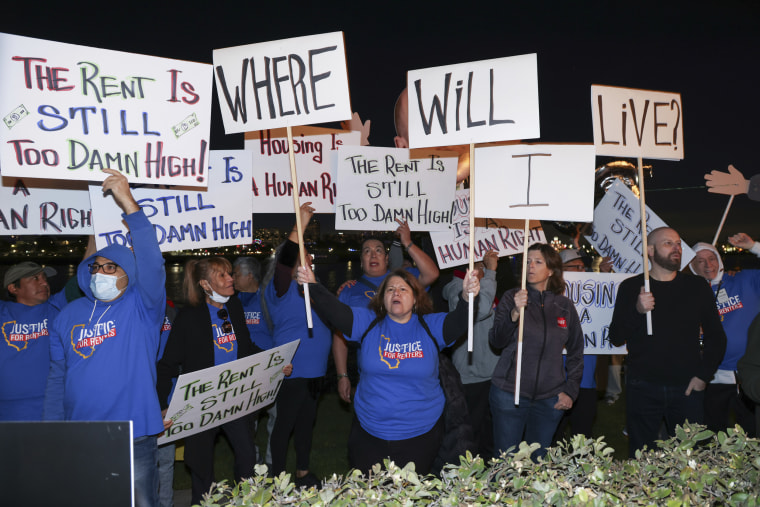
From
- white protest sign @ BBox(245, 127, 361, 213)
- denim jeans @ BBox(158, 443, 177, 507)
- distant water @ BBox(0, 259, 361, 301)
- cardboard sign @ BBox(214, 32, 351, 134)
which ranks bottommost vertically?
distant water @ BBox(0, 259, 361, 301)

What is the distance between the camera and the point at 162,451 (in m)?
4.18

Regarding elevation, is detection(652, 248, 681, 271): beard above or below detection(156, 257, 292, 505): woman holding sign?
above

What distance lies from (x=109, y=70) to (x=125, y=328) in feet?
5.34


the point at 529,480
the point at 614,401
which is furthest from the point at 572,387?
the point at 614,401

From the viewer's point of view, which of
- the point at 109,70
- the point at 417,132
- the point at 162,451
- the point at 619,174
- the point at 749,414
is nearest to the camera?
the point at 109,70

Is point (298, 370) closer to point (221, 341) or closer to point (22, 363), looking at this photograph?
point (221, 341)

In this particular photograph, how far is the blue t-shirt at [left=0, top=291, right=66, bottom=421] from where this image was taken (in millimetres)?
4152

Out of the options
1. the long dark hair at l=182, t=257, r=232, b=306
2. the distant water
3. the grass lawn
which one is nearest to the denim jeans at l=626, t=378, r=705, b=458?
the grass lawn

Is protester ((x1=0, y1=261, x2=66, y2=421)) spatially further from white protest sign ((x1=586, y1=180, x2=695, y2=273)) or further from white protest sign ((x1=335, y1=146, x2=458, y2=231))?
white protest sign ((x1=586, y1=180, x2=695, y2=273))

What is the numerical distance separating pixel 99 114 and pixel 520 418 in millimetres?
3529

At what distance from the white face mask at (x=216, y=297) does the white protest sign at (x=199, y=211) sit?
35 centimetres

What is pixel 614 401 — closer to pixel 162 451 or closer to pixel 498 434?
pixel 498 434

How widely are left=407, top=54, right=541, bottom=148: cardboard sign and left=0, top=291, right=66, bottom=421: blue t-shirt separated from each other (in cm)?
309

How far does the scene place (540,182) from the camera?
13.1 ft
